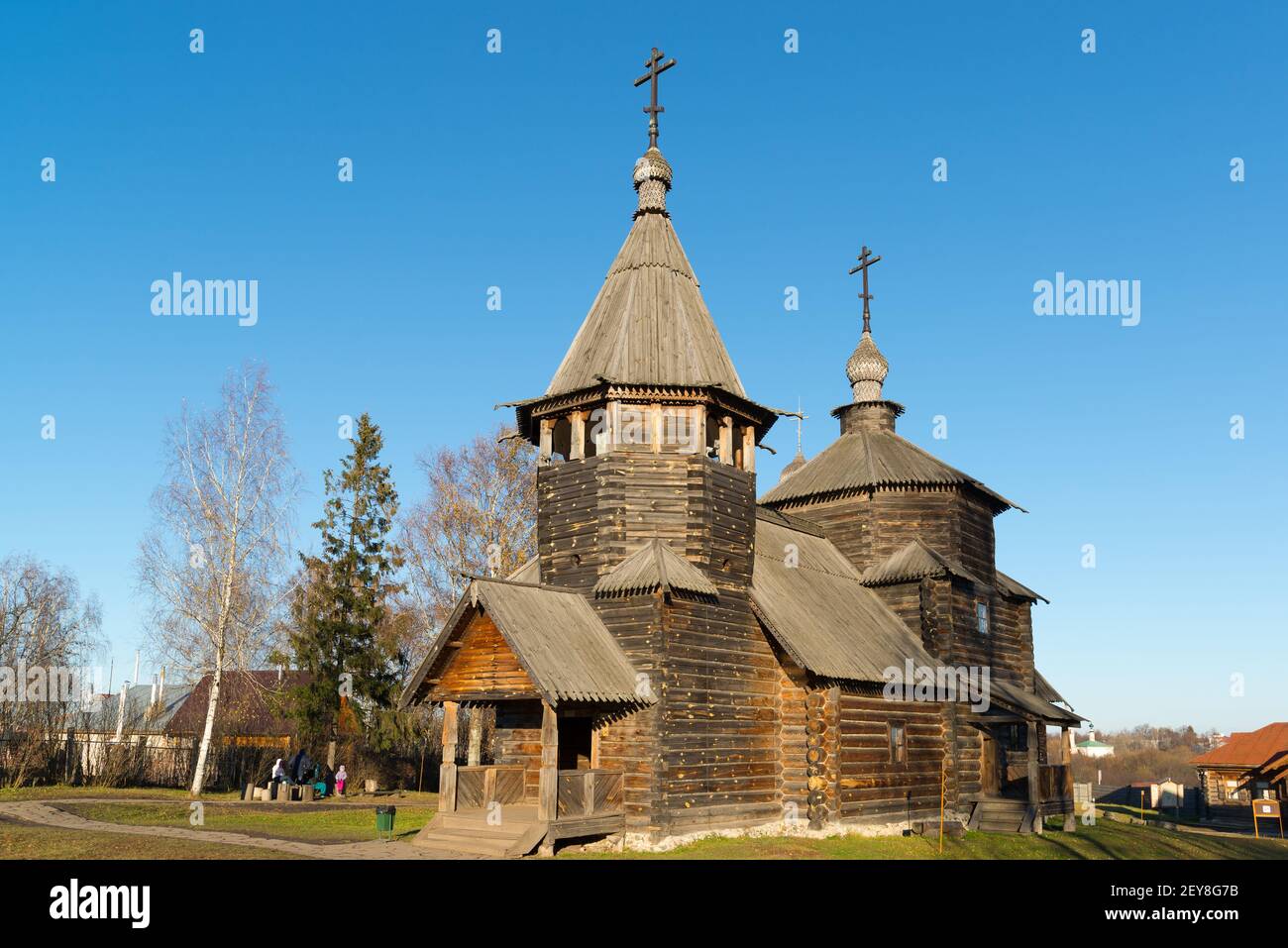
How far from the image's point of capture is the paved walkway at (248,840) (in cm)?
1738

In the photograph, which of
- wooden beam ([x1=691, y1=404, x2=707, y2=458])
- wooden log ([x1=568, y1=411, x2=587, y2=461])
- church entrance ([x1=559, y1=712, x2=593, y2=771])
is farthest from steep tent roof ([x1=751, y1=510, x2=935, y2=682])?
wooden log ([x1=568, y1=411, x2=587, y2=461])

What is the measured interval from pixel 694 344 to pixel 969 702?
1291cm

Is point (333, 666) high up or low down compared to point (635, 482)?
down

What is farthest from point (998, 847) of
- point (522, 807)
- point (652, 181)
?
point (652, 181)

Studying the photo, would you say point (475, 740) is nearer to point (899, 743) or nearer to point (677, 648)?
point (899, 743)

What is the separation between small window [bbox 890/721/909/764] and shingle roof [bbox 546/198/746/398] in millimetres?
9352

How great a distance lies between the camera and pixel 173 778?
111ft

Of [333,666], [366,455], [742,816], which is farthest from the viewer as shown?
[366,455]

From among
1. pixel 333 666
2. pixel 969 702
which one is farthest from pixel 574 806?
→ pixel 333 666

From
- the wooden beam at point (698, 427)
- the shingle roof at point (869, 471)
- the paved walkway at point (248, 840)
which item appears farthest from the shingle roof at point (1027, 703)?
the paved walkway at point (248, 840)

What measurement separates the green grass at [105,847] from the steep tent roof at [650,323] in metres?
11.4

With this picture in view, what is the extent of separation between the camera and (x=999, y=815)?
26328 mm
